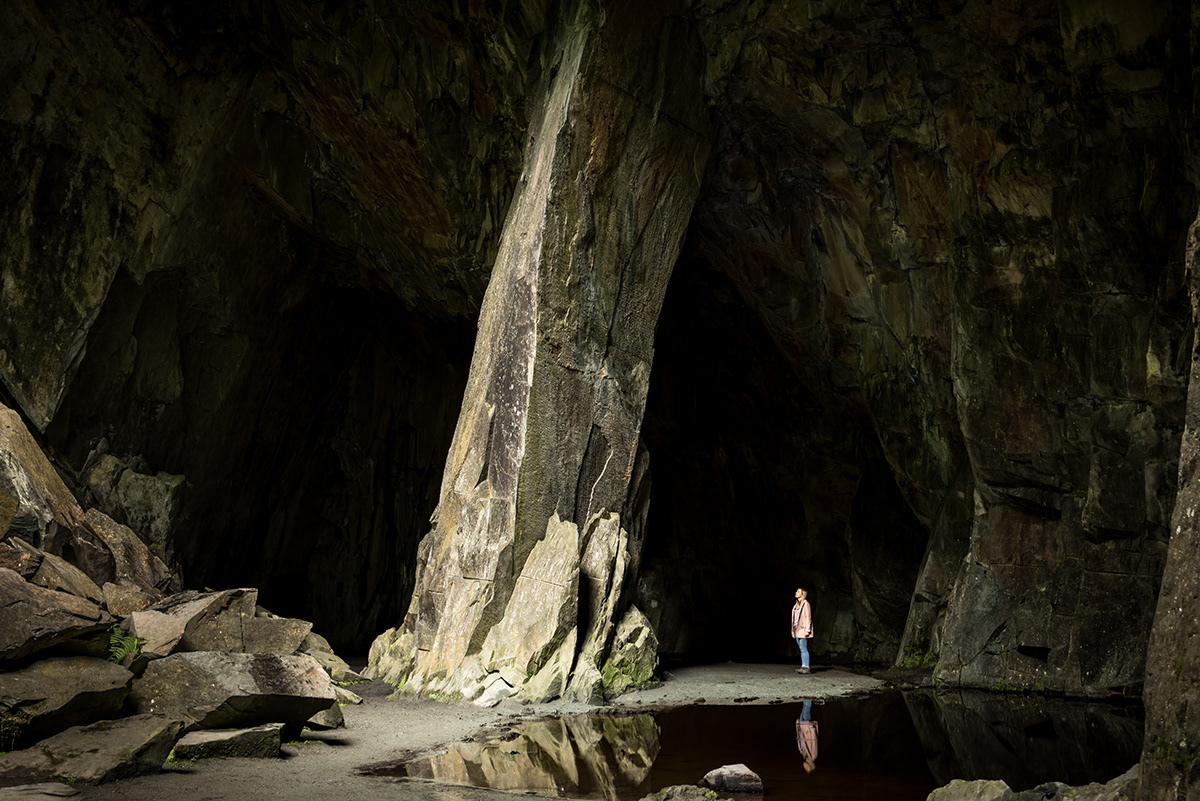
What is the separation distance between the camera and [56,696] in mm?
7449

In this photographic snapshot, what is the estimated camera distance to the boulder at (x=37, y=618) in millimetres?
7512

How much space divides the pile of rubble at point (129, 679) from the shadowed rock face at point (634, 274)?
10.9 ft

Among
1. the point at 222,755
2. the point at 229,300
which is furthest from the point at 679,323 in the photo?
the point at 222,755

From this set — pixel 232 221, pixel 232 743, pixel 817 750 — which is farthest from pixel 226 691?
pixel 232 221

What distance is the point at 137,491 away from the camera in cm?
1795

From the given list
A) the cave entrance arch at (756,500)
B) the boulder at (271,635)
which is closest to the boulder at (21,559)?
the boulder at (271,635)

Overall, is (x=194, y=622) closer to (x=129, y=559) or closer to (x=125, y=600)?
(x=125, y=600)

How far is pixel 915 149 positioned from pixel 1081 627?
723cm

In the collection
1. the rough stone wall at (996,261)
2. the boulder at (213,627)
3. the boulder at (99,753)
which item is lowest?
the boulder at (99,753)

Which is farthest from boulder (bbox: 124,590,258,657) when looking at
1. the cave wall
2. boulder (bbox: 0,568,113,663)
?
the cave wall

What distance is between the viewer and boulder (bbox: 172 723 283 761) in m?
7.79

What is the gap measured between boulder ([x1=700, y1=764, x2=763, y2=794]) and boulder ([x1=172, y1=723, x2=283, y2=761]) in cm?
356

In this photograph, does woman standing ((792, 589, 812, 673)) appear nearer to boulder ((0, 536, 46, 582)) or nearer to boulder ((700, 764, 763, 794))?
boulder ((700, 764, 763, 794))

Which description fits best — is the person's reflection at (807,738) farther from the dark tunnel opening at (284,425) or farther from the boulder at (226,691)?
the dark tunnel opening at (284,425)
